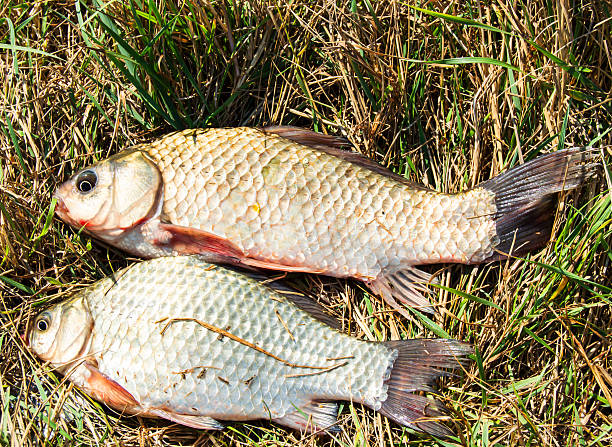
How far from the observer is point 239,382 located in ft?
8.91

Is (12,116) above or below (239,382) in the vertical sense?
above

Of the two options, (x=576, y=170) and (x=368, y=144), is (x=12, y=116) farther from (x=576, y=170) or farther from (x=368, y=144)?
(x=576, y=170)

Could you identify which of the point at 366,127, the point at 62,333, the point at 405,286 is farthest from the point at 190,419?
the point at 366,127

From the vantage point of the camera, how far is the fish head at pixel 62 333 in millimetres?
2768

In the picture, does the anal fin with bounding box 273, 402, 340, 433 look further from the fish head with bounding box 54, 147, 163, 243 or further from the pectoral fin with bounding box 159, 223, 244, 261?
the fish head with bounding box 54, 147, 163, 243

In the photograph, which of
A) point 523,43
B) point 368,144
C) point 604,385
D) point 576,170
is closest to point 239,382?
point 368,144

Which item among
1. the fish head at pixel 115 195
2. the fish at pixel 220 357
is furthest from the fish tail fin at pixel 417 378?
the fish head at pixel 115 195

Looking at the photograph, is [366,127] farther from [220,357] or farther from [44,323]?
[44,323]

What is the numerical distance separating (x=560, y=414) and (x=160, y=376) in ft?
6.10

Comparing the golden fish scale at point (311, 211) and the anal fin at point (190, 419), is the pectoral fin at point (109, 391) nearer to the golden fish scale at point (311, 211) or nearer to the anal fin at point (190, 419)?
the anal fin at point (190, 419)

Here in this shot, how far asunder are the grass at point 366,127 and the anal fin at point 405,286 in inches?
3.5

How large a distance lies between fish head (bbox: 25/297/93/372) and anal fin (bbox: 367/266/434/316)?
4.45 feet

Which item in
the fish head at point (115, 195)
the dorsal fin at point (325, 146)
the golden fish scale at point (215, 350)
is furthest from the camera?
the dorsal fin at point (325, 146)

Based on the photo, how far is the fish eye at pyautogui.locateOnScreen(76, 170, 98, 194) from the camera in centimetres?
284
